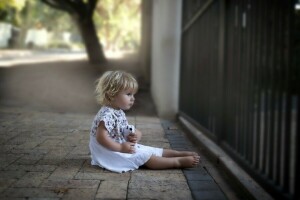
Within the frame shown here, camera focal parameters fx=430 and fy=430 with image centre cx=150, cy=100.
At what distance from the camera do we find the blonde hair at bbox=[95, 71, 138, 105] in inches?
147

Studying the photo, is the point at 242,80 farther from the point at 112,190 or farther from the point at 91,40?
the point at 91,40

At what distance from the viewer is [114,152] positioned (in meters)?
3.73

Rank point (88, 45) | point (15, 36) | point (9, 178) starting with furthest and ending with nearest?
point (15, 36), point (88, 45), point (9, 178)

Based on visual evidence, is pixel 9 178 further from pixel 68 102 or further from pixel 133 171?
pixel 68 102

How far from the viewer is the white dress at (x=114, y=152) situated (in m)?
3.76

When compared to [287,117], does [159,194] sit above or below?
below

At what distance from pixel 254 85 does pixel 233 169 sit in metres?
0.75

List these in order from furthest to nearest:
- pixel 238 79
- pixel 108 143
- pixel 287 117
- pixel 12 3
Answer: pixel 12 3 → pixel 238 79 → pixel 108 143 → pixel 287 117

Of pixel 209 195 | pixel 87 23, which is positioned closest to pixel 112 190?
pixel 209 195

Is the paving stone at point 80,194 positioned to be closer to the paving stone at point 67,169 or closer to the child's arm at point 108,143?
the paving stone at point 67,169

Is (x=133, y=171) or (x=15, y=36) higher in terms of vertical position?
(x=15, y=36)

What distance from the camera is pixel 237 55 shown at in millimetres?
3998

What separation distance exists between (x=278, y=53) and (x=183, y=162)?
1444 millimetres

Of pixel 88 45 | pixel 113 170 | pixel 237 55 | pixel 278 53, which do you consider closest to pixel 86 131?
pixel 113 170
